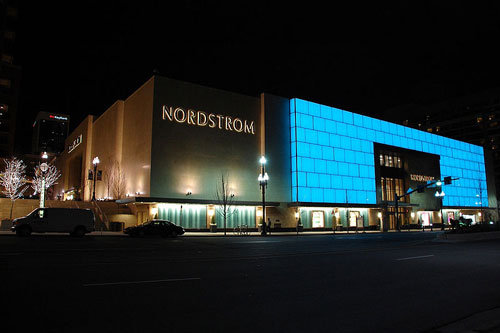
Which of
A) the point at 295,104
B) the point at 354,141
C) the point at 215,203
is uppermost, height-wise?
the point at 295,104

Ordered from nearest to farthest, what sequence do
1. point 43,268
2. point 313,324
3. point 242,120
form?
point 313,324 < point 43,268 < point 242,120

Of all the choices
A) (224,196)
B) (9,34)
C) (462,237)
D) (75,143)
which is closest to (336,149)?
(224,196)

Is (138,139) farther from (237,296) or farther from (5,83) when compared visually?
(5,83)

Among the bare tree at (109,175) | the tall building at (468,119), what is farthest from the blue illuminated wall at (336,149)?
the tall building at (468,119)

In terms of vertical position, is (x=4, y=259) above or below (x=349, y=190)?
below

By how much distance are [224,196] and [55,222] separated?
23.0 m

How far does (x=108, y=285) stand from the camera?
941 centimetres

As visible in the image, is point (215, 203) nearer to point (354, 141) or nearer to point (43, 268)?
point (354, 141)

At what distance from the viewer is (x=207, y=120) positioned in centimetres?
→ 5069

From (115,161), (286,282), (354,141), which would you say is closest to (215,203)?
(115,161)

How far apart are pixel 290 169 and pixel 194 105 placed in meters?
17.6

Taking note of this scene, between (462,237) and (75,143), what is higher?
(75,143)

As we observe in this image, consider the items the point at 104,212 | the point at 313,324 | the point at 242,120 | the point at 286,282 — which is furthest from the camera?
the point at 242,120

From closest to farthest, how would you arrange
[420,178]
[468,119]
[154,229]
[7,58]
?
[154,229] < [420,178] < [7,58] < [468,119]
